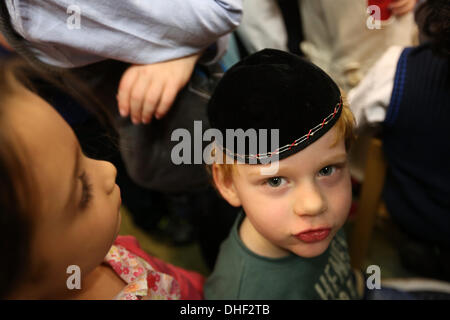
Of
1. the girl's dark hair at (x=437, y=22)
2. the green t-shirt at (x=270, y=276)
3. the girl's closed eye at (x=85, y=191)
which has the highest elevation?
the girl's dark hair at (x=437, y=22)

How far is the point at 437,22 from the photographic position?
568mm

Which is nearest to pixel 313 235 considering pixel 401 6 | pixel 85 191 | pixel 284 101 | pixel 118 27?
pixel 284 101

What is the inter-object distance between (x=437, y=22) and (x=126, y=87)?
0.51m

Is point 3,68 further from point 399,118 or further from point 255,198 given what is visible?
point 399,118

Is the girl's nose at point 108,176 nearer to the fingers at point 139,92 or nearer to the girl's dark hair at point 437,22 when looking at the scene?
the fingers at point 139,92

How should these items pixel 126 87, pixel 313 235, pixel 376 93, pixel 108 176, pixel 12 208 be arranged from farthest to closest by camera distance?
pixel 376 93
pixel 126 87
pixel 313 235
pixel 108 176
pixel 12 208

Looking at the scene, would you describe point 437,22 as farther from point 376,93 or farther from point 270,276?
point 270,276

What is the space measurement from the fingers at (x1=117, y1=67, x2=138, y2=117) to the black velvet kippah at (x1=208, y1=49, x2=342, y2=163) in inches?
8.6

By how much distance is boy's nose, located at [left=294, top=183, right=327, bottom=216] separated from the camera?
1.63 feet

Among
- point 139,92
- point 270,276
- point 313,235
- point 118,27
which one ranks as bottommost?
point 270,276

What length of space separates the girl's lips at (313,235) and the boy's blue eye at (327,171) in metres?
0.08

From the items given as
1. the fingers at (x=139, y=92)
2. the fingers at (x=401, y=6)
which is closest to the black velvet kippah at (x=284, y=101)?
the fingers at (x=139, y=92)

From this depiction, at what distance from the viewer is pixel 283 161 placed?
493 mm

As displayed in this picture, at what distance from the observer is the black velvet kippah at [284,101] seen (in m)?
0.47
